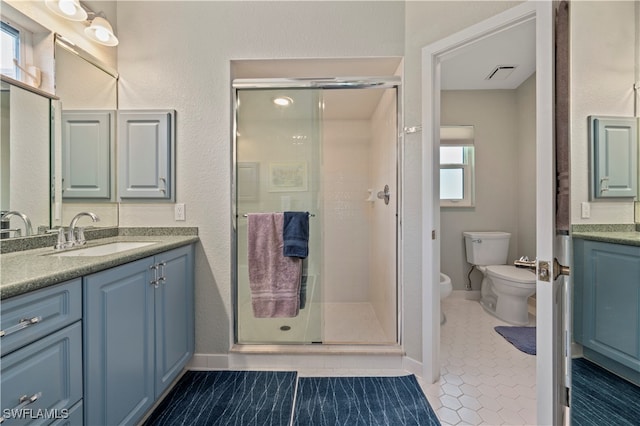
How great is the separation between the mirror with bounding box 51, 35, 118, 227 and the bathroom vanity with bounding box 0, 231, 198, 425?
0.29 meters

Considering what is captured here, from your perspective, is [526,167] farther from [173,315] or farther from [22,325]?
[22,325]

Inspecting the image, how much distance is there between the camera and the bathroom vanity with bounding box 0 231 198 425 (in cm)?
78

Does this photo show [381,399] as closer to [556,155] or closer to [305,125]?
[556,155]

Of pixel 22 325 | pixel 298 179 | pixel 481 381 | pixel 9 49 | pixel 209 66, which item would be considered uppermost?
pixel 209 66

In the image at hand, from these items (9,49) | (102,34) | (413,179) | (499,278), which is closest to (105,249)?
(9,49)

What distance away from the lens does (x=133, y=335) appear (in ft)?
4.03

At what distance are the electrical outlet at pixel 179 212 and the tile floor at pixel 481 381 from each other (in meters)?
1.94

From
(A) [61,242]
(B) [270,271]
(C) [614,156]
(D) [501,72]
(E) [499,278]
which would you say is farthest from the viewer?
(D) [501,72]

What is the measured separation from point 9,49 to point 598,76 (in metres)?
2.36

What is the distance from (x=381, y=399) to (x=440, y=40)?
217 centimetres

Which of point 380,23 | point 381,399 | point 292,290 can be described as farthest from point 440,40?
point 381,399

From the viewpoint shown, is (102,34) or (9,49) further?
(102,34)

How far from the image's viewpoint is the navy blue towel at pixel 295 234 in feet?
6.24

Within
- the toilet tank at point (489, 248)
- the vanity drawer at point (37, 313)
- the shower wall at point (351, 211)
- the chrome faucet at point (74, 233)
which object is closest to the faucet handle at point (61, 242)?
the chrome faucet at point (74, 233)
